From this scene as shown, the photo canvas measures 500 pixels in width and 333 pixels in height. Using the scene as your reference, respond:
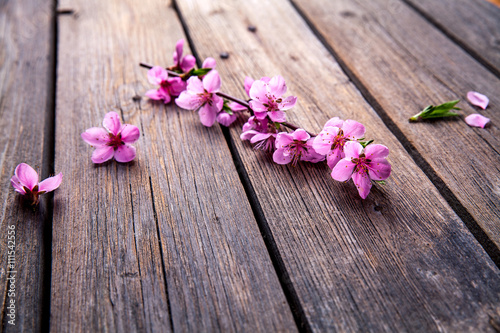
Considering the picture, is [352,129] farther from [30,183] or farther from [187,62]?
[30,183]

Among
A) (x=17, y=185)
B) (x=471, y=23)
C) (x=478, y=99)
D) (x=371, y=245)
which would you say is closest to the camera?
(x=371, y=245)

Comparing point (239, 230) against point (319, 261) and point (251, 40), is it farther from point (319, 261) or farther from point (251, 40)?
point (251, 40)

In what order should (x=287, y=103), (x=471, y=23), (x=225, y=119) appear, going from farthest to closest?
(x=471, y=23) < (x=225, y=119) < (x=287, y=103)

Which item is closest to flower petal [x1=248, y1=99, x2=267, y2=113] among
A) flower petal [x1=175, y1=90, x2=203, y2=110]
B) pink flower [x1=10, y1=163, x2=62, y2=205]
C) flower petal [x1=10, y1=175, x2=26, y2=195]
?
flower petal [x1=175, y1=90, x2=203, y2=110]

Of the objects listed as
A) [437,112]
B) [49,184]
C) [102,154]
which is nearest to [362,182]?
[437,112]

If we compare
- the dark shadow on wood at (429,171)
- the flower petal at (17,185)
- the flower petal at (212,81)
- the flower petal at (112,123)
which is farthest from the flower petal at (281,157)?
the flower petal at (17,185)
